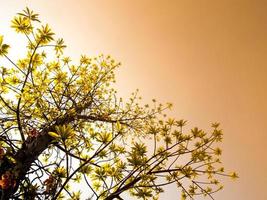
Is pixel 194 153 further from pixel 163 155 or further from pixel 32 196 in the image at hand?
pixel 32 196

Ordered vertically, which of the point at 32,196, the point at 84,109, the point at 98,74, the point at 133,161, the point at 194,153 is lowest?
the point at 32,196

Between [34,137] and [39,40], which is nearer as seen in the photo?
[39,40]

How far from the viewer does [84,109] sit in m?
4.98

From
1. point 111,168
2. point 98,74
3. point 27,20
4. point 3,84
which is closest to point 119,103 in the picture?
point 98,74

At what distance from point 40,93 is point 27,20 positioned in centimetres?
135

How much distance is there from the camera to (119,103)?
5.48 meters

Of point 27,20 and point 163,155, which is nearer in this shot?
point 163,155

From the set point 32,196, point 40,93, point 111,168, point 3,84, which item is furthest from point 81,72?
point 111,168

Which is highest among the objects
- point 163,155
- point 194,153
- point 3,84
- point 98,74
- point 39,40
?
point 98,74

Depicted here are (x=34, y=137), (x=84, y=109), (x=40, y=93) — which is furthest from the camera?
(x=84, y=109)

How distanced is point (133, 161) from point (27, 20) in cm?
145

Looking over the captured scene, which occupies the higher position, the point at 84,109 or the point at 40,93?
the point at 84,109

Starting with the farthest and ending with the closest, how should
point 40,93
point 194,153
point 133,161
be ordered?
1. point 40,93
2. point 194,153
3. point 133,161

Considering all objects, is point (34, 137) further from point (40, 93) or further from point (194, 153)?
point (194, 153)
